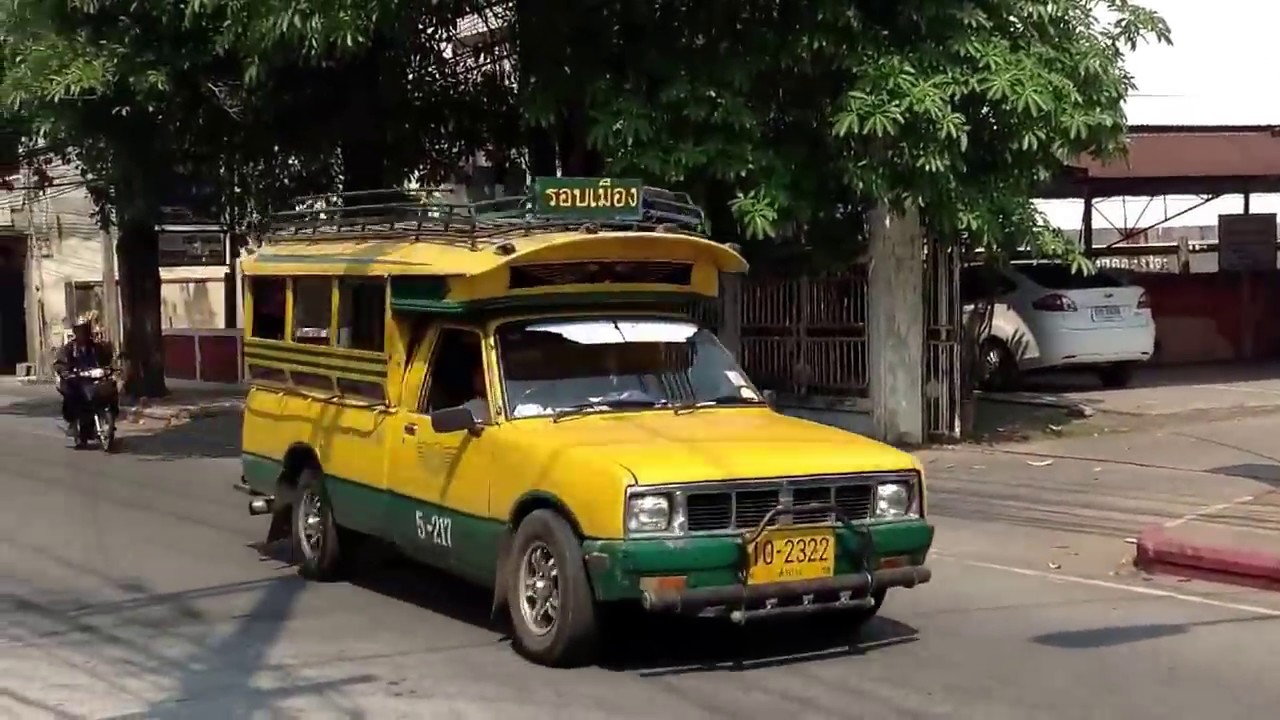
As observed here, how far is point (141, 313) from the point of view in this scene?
86.3ft

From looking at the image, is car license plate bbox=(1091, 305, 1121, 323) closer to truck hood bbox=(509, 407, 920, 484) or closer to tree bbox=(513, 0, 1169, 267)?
tree bbox=(513, 0, 1169, 267)

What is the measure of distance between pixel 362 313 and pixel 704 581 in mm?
3474

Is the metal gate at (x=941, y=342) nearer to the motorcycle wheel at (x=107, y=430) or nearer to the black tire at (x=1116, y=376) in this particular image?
the black tire at (x=1116, y=376)

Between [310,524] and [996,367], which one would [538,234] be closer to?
[310,524]

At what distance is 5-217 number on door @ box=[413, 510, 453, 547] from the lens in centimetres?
883

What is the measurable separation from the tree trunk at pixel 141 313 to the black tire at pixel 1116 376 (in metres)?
14.6

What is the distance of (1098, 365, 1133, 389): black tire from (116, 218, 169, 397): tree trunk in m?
14.6

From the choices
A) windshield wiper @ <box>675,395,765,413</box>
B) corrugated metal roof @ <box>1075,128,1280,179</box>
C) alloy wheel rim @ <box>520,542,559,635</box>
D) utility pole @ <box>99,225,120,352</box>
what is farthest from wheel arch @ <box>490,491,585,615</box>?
utility pole @ <box>99,225,120,352</box>

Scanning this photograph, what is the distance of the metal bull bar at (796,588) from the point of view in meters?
7.43

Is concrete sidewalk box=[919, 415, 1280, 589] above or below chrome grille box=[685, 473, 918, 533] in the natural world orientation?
below

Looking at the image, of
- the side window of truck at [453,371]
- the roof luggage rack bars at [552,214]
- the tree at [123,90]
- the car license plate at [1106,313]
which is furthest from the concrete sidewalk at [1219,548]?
the tree at [123,90]

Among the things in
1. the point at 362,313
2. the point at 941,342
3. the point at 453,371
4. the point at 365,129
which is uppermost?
the point at 365,129

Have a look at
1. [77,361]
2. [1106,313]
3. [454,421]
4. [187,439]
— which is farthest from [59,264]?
→ [454,421]

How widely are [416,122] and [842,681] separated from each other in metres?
11.3
